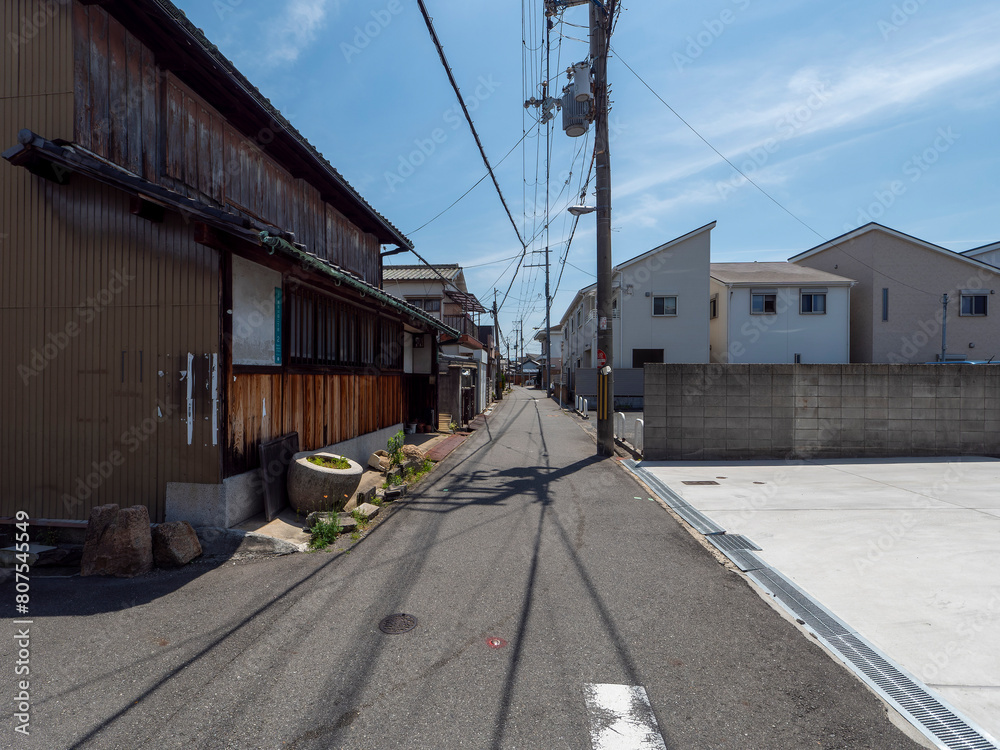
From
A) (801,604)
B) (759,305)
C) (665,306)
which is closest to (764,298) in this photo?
(759,305)

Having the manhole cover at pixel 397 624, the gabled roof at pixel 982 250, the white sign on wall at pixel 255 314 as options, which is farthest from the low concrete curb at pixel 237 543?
the gabled roof at pixel 982 250

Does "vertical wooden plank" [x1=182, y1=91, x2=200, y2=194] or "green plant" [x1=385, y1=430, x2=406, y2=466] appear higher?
"vertical wooden plank" [x1=182, y1=91, x2=200, y2=194]

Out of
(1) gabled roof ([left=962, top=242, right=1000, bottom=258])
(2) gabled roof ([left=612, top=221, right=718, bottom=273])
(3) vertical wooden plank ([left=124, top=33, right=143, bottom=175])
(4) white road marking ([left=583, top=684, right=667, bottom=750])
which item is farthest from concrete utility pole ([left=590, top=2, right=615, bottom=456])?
(1) gabled roof ([left=962, top=242, right=1000, bottom=258])

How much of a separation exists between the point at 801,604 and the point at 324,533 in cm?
527

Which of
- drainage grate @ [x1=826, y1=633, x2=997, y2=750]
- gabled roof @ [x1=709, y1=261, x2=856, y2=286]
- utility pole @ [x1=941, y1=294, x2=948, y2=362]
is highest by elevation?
gabled roof @ [x1=709, y1=261, x2=856, y2=286]

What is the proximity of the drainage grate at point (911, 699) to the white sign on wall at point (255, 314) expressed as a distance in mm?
6847

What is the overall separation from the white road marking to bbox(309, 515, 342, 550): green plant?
393 centimetres

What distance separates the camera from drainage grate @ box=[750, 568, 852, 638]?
3.98 meters

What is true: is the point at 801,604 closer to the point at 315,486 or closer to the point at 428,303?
the point at 315,486

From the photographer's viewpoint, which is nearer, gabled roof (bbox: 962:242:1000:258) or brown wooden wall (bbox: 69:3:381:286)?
brown wooden wall (bbox: 69:3:381:286)

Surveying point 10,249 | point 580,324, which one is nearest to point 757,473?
point 10,249

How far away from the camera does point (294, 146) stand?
928cm

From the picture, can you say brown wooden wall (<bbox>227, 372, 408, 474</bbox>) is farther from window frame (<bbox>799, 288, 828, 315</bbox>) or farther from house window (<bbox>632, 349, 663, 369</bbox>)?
window frame (<bbox>799, 288, 828, 315</bbox>)

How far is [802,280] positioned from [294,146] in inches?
1020
